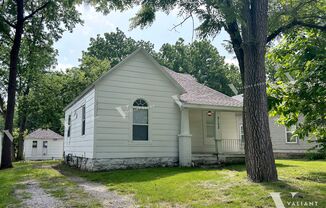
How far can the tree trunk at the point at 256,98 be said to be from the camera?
6824 millimetres

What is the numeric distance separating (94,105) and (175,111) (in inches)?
143

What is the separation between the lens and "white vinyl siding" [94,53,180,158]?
10836mm

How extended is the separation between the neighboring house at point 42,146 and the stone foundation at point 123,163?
22.1m

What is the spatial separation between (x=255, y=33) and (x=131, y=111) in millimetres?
5986

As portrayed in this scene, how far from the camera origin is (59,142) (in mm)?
33312

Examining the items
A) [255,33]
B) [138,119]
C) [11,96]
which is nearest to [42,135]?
[11,96]

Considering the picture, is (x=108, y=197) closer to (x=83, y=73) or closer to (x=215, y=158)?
A: (x=215, y=158)

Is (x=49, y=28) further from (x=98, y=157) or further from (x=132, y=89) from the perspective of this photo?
(x=98, y=157)

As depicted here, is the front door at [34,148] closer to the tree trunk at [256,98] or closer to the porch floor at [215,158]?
the porch floor at [215,158]

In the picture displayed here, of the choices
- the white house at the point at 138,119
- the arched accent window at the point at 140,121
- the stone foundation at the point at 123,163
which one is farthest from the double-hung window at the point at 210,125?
the arched accent window at the point at 140,121

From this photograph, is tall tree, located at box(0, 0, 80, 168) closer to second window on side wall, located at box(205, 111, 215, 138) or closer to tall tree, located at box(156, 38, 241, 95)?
second window on side wall, located at box(205, 111, 215, 138)

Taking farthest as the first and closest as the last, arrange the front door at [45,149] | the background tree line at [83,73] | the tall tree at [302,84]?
the front door at [45,149], the background tree line at [83,73], the tall tree at [302,84]

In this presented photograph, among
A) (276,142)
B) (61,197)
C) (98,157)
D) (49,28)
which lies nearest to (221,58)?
(276,142)

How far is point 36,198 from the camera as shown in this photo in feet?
20.8
